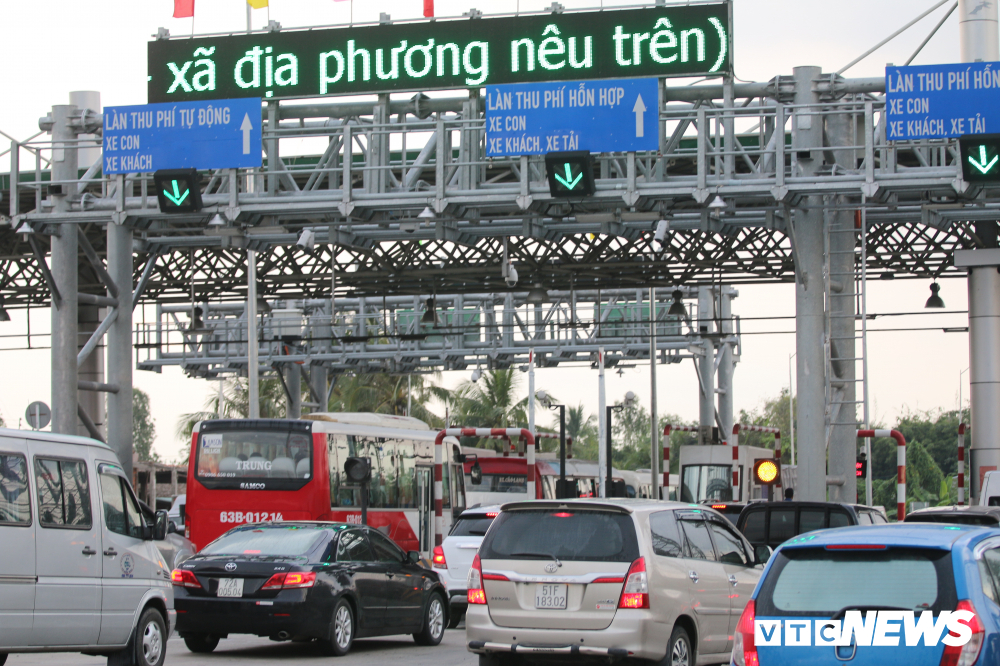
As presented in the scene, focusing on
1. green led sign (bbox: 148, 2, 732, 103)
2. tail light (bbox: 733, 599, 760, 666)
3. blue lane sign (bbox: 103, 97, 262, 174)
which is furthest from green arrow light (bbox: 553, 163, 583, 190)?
tail light (bbox: 733, 599, 760, 666)

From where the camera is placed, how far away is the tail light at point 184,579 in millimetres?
14102

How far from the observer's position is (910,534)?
7328 mm

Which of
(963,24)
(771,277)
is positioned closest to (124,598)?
(963,24)

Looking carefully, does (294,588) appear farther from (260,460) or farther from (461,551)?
(260,460)

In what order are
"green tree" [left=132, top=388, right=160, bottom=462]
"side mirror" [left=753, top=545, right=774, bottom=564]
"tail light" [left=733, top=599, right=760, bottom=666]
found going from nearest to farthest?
"tail light" [left=733, top=599, right=760, bottom=666], "side mirror" [left=753, top=545, right=774, bottom=564], "green tree" [left=132, top=388, right=160, bottom=462]

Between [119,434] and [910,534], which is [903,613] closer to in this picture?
[910,534]

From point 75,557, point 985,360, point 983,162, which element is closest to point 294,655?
point 75,557

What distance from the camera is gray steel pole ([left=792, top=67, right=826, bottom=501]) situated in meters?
21.8

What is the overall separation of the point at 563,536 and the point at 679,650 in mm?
1319

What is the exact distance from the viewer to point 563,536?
11086 mm

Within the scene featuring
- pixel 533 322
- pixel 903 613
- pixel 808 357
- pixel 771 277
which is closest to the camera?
pixel 903 613

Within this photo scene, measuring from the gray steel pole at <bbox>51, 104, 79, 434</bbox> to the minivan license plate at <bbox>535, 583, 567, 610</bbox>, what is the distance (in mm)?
15299

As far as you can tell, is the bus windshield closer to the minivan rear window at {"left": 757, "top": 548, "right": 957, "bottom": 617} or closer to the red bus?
the red bus

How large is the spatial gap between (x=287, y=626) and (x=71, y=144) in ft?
41.1
